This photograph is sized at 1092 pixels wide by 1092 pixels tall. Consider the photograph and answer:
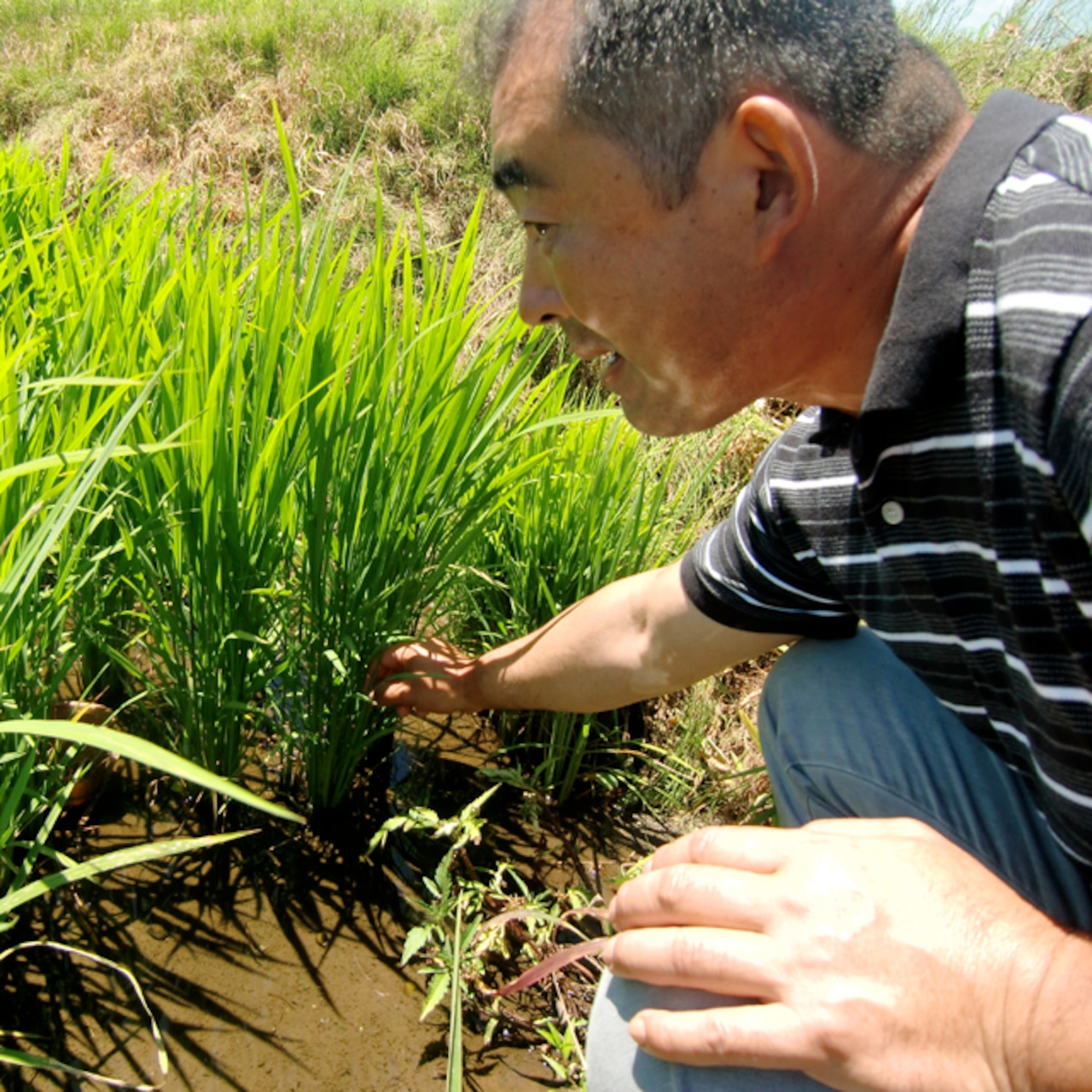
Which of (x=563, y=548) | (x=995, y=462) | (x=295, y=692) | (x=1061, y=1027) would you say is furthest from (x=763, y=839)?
(x=563, y=548)

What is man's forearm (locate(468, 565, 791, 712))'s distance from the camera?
133 cm

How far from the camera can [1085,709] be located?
83cm

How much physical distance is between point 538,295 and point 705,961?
718mm

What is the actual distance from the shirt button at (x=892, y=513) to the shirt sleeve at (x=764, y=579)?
0.65 feet

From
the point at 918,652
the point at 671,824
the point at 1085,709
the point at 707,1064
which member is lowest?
the point at 671,824

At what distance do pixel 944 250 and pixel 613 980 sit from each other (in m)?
0.79

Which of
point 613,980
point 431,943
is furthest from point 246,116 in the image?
point 613,980

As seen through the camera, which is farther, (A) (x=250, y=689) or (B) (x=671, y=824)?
(B) (x=671, y=824)

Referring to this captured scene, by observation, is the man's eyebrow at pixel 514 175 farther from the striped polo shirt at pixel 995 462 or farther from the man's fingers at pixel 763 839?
the man's fingers at pixel 763 839

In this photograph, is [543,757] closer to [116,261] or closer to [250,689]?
[250,689]

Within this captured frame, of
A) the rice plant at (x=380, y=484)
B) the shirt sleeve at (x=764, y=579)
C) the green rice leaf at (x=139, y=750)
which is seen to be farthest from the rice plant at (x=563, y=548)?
the green rice leaf at (x=139, y=750)

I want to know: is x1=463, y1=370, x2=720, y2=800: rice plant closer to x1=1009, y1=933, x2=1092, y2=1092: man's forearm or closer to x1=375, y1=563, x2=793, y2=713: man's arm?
x1=375, y1=563, x2=793, y2=713: man's arm

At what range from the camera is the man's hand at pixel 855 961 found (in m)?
0.78

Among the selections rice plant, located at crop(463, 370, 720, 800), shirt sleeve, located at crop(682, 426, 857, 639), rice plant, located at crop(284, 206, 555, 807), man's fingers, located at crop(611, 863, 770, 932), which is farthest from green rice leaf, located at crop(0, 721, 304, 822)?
rice plant, located at crop(463, 370, 720, 800)
